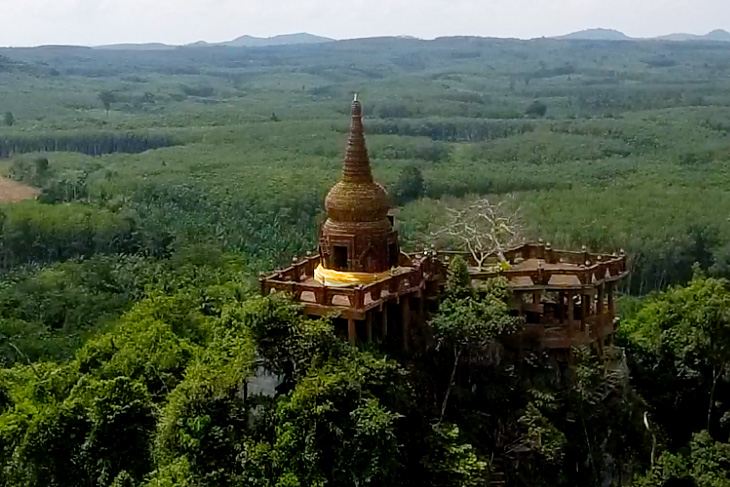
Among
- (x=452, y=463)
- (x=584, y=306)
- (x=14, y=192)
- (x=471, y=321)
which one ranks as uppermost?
(x=471, y=321)

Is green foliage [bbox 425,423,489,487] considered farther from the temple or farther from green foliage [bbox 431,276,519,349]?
the temple

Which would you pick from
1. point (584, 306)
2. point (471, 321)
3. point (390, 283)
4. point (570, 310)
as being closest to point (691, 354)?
point (584, 306)

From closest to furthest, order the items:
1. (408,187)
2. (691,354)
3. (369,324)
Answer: (369,324), (691,354), (408,187)

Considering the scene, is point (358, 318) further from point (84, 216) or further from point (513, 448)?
point (84, 216)

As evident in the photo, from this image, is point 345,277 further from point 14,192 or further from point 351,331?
point 14,192

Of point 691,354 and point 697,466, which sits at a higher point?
point 691,354

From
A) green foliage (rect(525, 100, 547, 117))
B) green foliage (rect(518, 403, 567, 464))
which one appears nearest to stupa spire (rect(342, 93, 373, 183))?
green foliage (rect(518, 403, 567, 464))

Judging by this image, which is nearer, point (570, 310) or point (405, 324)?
point (405, 324)

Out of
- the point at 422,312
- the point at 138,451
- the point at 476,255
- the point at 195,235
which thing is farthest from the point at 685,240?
the point at 138,451
